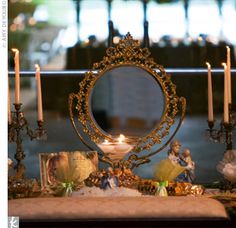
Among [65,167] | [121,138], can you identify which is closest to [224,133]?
[121,138]

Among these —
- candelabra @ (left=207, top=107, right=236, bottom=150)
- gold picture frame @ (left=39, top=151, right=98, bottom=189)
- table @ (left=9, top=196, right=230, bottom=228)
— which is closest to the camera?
table @ (left=9, top=196, right=230, bottom=228)

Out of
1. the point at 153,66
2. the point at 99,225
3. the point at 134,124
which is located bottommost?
the point at 99,225

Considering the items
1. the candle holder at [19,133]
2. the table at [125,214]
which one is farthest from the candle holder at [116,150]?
the table at [125,214]

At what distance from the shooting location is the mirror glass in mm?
1731

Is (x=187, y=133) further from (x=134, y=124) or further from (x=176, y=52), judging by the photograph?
(x=134, y=124)

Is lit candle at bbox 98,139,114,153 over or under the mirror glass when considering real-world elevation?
under

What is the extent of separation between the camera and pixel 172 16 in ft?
9.73

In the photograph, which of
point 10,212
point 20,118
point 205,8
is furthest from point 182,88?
point 10,212

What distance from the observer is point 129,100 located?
1852 millimetres

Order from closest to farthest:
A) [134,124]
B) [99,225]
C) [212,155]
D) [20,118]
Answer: [99,225]
[20,118]
[134,124]
[212,155]

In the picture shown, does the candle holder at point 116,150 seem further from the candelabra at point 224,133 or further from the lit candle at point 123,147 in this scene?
the candelabra at point 224,133

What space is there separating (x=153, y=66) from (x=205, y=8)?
136cm

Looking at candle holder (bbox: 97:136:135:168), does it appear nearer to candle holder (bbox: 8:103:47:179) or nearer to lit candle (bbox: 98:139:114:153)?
lit candle (bbox: 98:139:114:153)

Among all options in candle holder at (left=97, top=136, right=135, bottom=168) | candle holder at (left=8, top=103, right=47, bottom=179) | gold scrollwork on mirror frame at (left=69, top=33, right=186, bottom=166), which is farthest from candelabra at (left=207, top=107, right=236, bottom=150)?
candle holder at (left=8, top=103, right=47, bottom=179)
